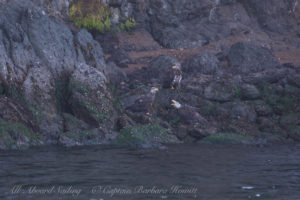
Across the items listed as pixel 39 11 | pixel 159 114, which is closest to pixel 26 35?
pixel 39 11

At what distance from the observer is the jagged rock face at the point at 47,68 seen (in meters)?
16.0

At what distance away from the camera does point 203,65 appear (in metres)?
22.8

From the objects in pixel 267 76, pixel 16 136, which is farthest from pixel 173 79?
pixel 16 136

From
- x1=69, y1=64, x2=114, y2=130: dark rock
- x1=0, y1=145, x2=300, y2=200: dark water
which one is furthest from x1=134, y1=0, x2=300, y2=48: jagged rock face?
x1=0, y1=145, x2=300, y2=200: dark water

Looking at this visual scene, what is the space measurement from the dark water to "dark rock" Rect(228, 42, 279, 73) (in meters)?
9.19

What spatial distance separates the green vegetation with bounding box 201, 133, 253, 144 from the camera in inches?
625

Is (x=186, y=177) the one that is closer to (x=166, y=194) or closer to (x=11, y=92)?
(x=166, y=194)

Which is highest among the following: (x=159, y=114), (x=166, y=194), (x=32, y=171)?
(x=166, y=194)

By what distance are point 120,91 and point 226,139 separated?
575cm

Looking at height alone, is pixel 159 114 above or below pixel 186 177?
below

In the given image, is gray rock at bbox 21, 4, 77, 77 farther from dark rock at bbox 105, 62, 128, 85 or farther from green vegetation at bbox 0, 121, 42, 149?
green vegetation at bbox 0, 121, 42, 149

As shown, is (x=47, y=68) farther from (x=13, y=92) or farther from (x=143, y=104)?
(x=143, y=104)

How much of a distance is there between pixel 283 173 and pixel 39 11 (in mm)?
12576

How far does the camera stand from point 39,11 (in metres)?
19.0
